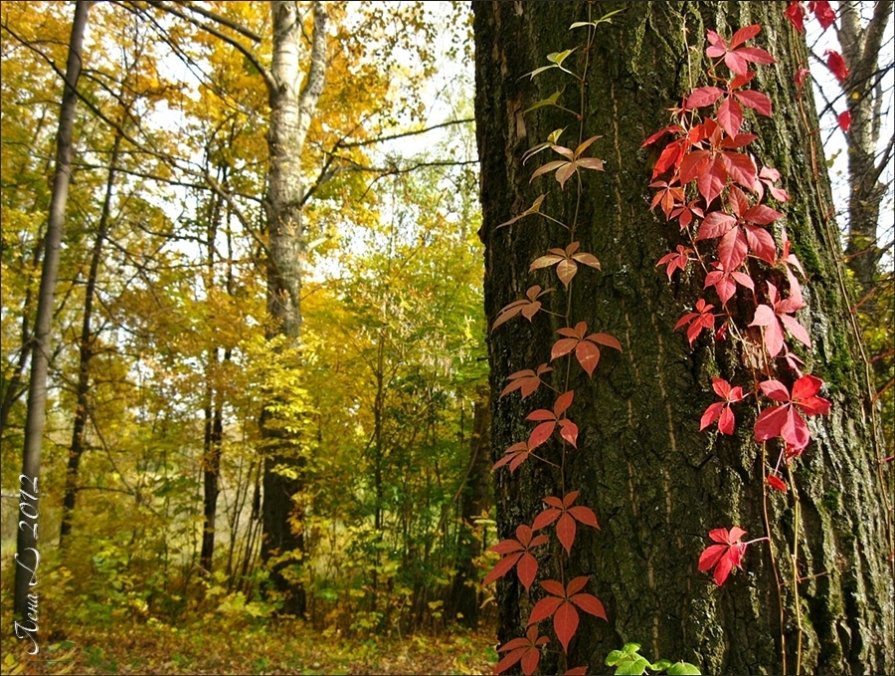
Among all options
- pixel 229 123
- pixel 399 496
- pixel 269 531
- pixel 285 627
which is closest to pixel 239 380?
pixel 269 531

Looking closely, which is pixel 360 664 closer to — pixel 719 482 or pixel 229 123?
pixel 719 482

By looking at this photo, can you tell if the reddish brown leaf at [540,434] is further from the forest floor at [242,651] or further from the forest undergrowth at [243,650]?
the forest undergrowth at [243,650]

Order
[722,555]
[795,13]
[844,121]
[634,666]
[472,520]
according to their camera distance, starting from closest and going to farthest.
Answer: [634,666] < [722,555] < [795,13] < [844,121] < [472,520]

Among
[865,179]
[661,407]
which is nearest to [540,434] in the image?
[661,407]

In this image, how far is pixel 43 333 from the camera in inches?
215

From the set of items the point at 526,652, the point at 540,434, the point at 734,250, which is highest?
the point at 734,250

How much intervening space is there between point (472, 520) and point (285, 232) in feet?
14.1

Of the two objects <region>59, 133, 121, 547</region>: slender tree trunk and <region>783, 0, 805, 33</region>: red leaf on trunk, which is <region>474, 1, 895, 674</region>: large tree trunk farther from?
<region>59, 133, 121, 547</region>: slender tree trunk

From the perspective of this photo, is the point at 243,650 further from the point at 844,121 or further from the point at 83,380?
the point at 844,121

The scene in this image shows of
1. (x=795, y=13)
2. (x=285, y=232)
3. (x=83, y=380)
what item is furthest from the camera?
(x=83, y=380)

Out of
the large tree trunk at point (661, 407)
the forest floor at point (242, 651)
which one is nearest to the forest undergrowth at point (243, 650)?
the forest floor at point (242, 651)

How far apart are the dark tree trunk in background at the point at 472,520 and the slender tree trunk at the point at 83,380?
4933 mm

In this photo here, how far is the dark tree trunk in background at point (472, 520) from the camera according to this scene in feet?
23.5

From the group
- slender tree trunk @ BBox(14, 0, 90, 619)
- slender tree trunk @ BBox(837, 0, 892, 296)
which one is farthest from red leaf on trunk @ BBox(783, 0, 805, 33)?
slender tree trunk @ BBox(14, 0, 90, 619)
